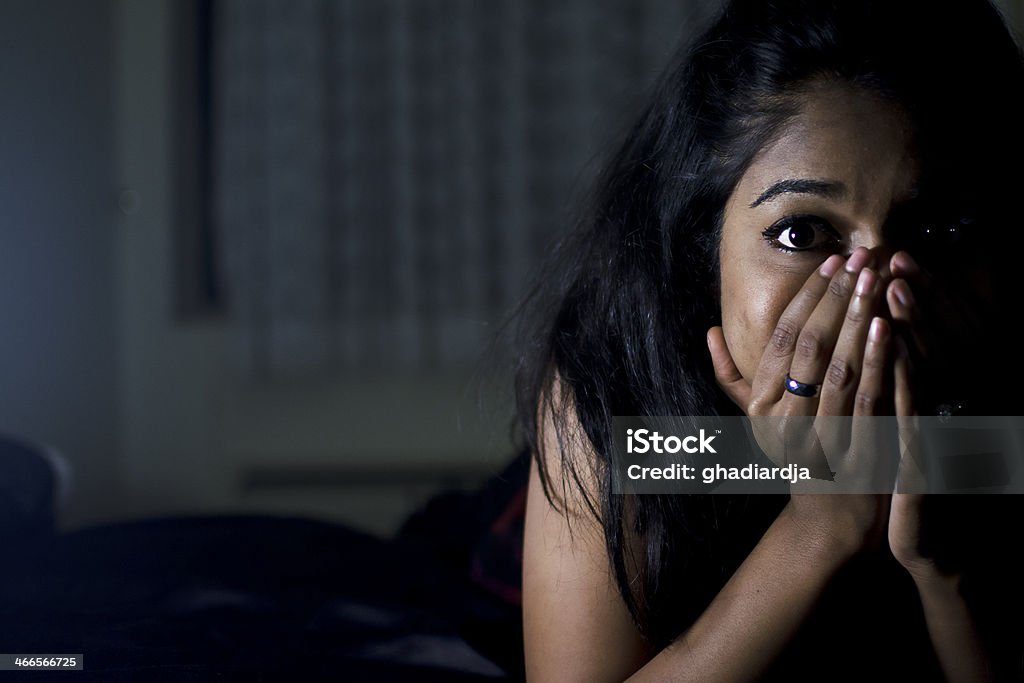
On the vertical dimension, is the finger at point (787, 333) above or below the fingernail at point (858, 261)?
below

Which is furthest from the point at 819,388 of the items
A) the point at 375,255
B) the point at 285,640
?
the point at 375,255

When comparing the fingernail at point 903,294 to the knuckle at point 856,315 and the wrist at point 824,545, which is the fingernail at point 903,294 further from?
the wrist at point 824,545

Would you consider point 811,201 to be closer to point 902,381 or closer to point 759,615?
point 902,381

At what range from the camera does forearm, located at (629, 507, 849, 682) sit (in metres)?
0.62

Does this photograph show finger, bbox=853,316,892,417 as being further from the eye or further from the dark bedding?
the dark bedding

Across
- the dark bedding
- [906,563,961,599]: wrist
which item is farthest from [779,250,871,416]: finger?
the dark bedding

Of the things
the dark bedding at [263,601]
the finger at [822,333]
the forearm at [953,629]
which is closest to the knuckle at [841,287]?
the finger at [822,333]

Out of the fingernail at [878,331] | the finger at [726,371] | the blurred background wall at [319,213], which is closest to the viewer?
the fingernail at [878,331]

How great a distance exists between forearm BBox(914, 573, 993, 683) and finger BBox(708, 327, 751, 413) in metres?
0.20

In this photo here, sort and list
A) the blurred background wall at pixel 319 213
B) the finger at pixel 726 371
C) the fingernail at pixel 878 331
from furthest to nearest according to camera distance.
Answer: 1. the blurred background wall at pixel 319 213
2. the finger at pixel 726 371
3. the fingernail at pixel 878 331

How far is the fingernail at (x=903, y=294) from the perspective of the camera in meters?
0.62

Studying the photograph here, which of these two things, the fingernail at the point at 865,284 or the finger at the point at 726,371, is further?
the finger at the point at 726,371

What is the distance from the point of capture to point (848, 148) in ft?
2.14

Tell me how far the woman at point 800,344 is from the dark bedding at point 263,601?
0.47ft
